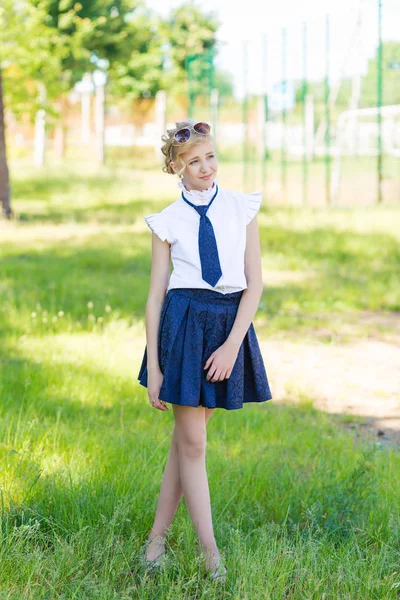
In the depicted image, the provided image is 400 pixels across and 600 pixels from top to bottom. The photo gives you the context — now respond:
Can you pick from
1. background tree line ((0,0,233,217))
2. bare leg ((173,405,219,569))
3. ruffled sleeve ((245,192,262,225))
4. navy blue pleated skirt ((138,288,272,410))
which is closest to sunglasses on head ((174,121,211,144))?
ruffled sleeve ((245,192,262,225))

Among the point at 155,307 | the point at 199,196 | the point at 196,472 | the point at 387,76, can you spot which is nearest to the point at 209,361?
the point at 155,307

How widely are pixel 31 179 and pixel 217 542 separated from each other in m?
19.9

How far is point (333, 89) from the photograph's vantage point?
17594mm

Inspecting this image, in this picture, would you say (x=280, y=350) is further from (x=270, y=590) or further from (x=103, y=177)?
(x=103, y=177)

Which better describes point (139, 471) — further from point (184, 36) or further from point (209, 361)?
point (184, 36)

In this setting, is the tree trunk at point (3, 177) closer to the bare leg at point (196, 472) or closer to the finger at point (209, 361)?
the bare leg at point (196, 472)

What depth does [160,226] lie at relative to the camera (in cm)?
283

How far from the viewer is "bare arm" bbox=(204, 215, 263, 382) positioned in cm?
270

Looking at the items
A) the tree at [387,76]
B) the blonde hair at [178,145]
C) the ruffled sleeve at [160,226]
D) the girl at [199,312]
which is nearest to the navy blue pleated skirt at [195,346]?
the girl at [199,312]

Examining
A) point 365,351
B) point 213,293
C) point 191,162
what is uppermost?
point 191,162

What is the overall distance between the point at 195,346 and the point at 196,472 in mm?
453

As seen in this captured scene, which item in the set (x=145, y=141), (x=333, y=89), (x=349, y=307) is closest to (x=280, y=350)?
(x=349, y=307)

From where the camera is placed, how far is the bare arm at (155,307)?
2797 millimetres

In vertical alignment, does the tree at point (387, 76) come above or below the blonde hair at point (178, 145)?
above
